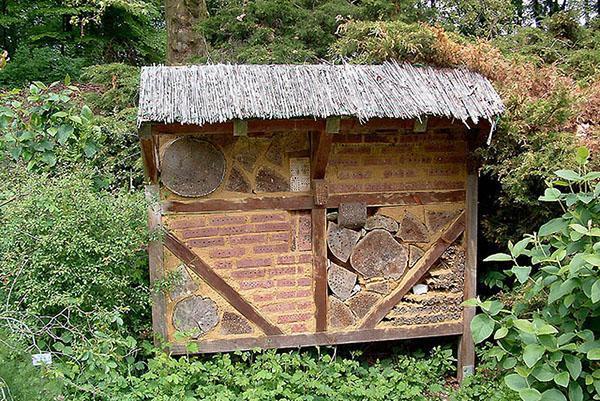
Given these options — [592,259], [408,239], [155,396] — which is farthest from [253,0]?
[592,259]

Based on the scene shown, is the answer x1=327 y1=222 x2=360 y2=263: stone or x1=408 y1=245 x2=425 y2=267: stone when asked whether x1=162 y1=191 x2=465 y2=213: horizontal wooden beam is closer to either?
x1=327 y1=222 x2=360 y2=263: stone

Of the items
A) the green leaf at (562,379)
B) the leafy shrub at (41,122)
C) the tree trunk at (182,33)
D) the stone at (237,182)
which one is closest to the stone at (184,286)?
the stone at (237,182)

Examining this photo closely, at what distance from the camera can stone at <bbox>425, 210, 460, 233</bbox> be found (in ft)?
12.8

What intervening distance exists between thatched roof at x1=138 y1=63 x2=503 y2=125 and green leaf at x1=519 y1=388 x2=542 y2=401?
1.67 m

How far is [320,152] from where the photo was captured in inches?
137

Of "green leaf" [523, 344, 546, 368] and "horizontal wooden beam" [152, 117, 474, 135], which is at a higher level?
"horizontal wooden beam" [152, 117, 474, 135]

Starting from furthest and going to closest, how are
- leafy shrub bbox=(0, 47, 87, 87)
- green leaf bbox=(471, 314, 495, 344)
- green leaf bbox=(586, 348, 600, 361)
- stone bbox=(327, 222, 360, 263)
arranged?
leafy shrub bbox=(0, 47, 87, 87) → stone bbox=(327, 222, 360, 263) → green leaf bbox=(471, 314, 495, 344) → green leaf bbox=(586, 348, 600, 361)

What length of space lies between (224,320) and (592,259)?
2.44 m

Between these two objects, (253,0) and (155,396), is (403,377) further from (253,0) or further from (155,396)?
(253,0)

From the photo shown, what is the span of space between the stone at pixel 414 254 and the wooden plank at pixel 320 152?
36.2 inches

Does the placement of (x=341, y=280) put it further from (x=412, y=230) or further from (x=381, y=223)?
(x=412, y=230)

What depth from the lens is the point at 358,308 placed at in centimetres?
387

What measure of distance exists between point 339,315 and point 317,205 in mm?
865

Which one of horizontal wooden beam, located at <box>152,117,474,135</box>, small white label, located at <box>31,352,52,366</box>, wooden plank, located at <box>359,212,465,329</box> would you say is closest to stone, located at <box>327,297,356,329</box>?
wooden plank, located at <box>359,212,465,329</box>
